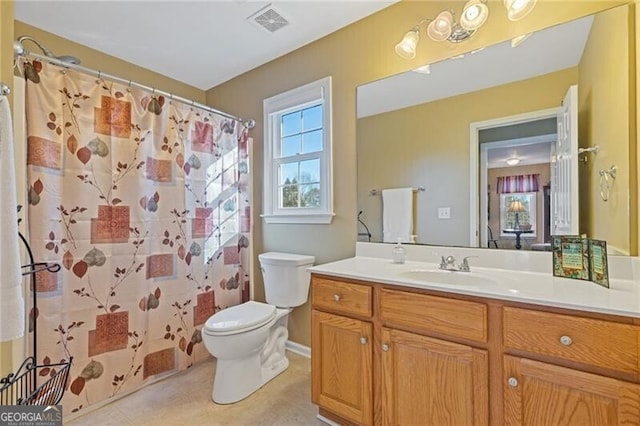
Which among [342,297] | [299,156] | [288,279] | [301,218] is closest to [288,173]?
[299,156]

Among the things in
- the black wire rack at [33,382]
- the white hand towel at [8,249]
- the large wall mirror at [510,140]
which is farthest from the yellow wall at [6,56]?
the large wall mirror at [510,140]

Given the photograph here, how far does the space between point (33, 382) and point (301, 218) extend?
1693 mm

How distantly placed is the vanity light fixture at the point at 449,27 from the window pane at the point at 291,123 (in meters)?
0.90

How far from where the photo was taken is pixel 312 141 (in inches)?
90.9

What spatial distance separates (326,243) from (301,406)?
1.02 metres

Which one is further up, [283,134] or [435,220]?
[283,134]

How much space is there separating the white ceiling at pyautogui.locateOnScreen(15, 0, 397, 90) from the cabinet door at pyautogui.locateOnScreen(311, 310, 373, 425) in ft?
6.12

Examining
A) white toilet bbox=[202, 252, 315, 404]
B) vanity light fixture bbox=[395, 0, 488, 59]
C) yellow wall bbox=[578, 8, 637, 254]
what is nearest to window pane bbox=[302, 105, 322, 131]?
vanity light fixture bbox=[395, 0, 488, 59]

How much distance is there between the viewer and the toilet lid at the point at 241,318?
175cm

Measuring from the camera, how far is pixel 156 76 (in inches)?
105

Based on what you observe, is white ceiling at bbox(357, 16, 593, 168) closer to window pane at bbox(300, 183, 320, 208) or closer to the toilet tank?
window pane at bbox(300, 183, 320, 208)

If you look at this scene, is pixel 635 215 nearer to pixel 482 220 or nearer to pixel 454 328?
pixel 482 220

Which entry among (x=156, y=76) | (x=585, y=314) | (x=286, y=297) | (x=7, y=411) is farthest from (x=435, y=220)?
(x=156, y=76)

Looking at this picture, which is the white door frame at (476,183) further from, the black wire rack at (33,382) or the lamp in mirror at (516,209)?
the black wire rack at (33,382)
